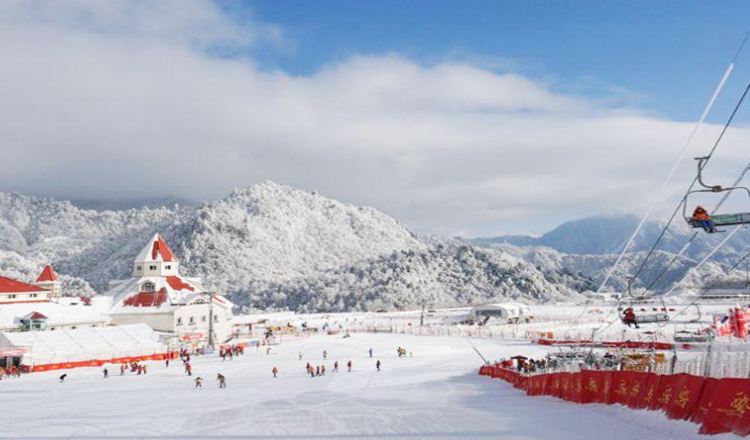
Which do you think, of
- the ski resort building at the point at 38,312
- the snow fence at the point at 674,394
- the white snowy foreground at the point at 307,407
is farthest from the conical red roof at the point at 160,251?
the snow fence at the point at 674,394

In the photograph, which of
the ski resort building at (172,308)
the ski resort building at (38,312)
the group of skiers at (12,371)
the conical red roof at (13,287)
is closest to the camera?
the group of skiers at (12,371)

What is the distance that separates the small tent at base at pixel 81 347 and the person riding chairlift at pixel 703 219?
46.1 meters

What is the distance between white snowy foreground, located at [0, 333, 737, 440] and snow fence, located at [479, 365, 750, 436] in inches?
16.5

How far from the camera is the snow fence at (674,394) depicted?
13188mm

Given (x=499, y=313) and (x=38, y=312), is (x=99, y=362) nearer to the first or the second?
(x=38, y=312)

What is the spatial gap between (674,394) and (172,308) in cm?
5691

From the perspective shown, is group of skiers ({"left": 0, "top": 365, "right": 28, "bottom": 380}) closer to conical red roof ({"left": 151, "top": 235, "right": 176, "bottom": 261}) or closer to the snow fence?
conical red roof ({"left": 151, "top": 235, "right": 176, "bottom": 261})

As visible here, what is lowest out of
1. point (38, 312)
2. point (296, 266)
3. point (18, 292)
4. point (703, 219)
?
point (38, 312)

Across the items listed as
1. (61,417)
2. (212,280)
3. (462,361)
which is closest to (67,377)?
(61,417)

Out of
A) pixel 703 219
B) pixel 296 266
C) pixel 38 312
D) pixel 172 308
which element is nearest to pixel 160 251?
pixel 172 308

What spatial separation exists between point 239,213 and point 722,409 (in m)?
177

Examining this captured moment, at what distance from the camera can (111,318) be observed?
206 feet

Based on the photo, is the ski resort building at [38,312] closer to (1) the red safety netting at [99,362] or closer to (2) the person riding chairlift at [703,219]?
(1) the red safety netting at [99,362]

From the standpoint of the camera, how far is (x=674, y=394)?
15688mm
